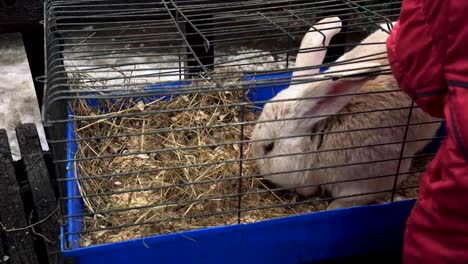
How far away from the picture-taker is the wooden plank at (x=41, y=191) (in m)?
2.01

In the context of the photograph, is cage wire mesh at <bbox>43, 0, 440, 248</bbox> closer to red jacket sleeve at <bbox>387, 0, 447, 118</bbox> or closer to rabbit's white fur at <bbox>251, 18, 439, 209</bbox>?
rabbit's white fur at <bbox>251, 18, 439, 209</bbox>

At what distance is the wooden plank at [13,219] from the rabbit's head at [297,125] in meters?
0.91

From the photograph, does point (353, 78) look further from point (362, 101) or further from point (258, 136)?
point (258, 136)

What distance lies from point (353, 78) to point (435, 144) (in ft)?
3.35

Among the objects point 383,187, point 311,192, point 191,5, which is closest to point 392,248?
point 383,187

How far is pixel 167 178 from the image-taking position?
2.05 metres

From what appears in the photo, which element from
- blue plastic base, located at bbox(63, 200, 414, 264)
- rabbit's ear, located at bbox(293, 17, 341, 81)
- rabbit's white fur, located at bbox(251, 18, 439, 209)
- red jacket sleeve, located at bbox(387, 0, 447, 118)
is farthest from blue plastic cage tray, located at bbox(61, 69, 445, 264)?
rabbit's ear, located at bbox(293, 17, 341, 81)

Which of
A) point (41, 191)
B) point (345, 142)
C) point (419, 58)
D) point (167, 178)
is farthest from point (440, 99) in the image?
point (41, 191)

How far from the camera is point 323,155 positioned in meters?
1.93

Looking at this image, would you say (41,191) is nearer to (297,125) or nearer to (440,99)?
(297,125)

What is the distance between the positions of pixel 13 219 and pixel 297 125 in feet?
3.71

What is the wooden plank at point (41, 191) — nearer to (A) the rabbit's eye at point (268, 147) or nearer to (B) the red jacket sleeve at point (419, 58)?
(A) the rabbit's eye at point (268, 147)

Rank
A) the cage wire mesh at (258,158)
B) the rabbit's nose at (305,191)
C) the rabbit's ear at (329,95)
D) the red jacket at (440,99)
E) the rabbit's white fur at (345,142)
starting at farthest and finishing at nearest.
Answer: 1. the rabbit's nose at (305,191)
2. the rabbit's white fur at (345,142)
3. the cage wire mesh at (258,158)
4. the rabbit's ear at (329,95)
5. the red jacket at (440,99)

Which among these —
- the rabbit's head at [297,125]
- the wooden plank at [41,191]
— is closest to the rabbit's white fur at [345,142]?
the rabbit's head at [297,125]
